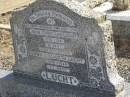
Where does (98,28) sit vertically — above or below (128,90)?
above

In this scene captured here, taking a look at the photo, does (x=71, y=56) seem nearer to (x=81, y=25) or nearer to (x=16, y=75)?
(x=81, y=25)

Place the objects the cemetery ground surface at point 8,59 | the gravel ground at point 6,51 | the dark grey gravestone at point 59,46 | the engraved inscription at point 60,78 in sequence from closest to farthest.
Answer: the dark grey gravestone at point 59,46
the engraved inscription at point 60,78
the cemetery ground surface at point 8,59
the gravel ground at point 6,51

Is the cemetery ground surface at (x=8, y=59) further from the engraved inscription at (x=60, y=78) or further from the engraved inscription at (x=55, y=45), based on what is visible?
the engraved inscription at (x=55, y=45)

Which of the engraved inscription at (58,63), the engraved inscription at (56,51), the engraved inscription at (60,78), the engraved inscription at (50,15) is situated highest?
the engraved inscription at (50,15)

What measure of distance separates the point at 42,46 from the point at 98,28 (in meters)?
0.91

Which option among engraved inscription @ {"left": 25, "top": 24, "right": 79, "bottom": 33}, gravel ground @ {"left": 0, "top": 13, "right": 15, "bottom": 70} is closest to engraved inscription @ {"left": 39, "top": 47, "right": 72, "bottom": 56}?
engraved inscription @ {"left": 25, "top": 24, "right": 79, "bottom": 33}

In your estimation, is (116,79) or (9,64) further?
(9,64)

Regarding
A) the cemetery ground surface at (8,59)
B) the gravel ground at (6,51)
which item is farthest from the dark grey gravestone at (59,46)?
the gravel ground at (6,51)

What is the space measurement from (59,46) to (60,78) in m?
0.42

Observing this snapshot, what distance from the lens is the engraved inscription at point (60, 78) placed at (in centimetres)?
498

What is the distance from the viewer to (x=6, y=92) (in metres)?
5.62

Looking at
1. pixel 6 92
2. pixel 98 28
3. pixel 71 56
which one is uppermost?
pixel 98 28

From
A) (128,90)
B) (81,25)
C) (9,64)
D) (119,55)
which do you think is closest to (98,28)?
(81,25)

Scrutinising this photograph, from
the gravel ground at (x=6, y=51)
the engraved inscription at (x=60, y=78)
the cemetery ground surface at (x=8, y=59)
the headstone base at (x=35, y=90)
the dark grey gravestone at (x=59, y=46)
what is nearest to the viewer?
the dark grey gravestone at (x=59, y=46)
